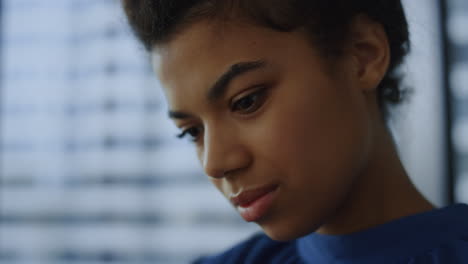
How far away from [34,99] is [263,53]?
2.43m

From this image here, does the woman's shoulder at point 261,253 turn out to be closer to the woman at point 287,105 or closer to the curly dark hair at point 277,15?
the woman at point 287,105

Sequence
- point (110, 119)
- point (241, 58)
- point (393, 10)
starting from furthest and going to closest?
point (110, 119)
point (393, 10)
point (241, 58)

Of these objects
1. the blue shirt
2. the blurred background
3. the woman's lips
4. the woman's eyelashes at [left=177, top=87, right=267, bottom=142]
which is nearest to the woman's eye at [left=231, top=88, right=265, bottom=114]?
the woman's eyelashes at [left=177, top=87, right=267, bottom=142]

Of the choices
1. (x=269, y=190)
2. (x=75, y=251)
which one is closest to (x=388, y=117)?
(x=269, y=190)

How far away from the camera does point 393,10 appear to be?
0.61 m

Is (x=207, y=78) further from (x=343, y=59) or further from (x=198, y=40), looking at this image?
(x=343, y=59)

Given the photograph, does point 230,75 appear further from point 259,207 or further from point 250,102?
point 259,207

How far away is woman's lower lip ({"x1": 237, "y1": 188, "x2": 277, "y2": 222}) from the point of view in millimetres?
509

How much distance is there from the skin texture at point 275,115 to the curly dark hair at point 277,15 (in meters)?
0.01

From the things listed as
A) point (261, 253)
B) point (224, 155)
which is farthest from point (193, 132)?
point (261, 253)

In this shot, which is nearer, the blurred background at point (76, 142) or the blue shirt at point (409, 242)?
the blue shirt at point (409, 242)

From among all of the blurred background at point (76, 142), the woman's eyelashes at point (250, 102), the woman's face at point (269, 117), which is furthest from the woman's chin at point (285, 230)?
the blurred background at point (76, 142)

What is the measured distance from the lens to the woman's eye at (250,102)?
51 centimetres

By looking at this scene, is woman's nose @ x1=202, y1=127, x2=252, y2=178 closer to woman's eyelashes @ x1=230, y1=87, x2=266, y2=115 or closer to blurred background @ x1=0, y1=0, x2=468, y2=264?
woman's eyelashes @ x1=230, y1=87, x2=266, y2=115
